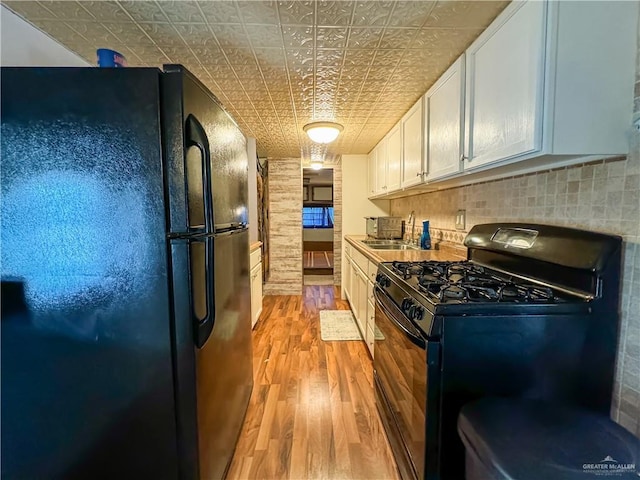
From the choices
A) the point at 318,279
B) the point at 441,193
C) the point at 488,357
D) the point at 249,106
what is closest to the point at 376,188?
the point at 441,193

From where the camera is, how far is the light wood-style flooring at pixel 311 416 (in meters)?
1.58

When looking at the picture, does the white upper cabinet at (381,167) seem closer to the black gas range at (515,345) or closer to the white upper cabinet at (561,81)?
the white upper cabinet at (561,81)

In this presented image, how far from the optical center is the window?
32.6 ft

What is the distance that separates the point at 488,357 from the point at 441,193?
6.42 feet

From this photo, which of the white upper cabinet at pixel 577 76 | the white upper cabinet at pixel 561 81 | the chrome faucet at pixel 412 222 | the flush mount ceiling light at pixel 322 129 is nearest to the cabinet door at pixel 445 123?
the white upper cabinet at pixel 561 81

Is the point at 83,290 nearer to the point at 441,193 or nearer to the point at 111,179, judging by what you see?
the point at 111,179

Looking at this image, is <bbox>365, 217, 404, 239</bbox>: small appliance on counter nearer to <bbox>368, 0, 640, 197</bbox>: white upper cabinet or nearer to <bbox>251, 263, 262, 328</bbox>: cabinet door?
<bbox>251, 263, 262, 328</bbox>: cabinet door

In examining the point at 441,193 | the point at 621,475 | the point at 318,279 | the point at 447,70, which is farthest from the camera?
the point at 318,279

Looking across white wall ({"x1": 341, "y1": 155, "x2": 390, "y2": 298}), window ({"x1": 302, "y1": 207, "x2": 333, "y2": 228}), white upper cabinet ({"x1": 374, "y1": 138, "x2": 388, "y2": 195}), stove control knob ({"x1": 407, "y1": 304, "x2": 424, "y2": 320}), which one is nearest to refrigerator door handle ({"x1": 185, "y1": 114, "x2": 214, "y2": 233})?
stove control knob ({"x1": 407, "y1": 304, "x2": 424, "y2": 320})

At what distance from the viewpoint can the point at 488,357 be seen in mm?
1111

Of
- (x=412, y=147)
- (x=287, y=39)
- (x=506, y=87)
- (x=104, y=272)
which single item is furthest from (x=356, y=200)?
(x=104, y=272)

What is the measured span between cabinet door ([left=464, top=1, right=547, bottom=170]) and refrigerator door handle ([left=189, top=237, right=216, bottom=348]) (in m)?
1.25

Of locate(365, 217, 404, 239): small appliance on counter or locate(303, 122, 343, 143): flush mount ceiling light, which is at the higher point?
locate(303, 122, 343, 143): flush mount ceiling light

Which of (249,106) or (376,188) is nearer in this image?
(249,106)
